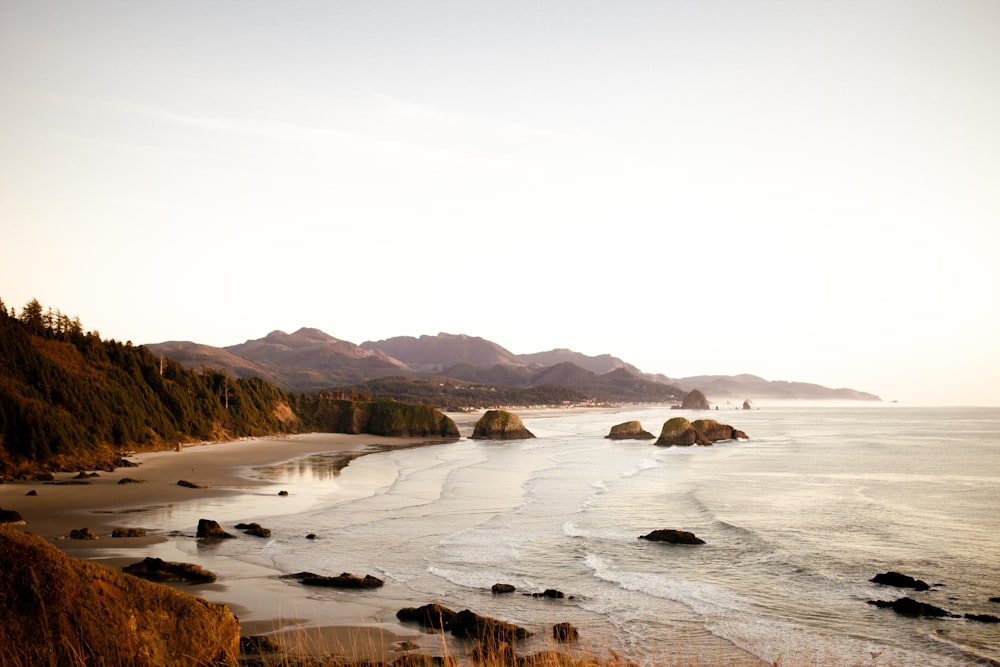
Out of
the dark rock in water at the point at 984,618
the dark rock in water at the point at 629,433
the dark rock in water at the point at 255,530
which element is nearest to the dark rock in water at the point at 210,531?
the dark rock in water at the point at 255,530

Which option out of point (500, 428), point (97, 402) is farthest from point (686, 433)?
point (97, 402)

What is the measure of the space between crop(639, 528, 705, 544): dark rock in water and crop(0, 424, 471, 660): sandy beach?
10.6 m

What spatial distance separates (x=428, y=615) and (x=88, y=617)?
6716 mm

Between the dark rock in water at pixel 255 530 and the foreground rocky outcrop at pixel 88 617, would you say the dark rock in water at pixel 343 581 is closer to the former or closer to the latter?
the dark rock in water at pixel 255 530

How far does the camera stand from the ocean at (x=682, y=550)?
529 inches

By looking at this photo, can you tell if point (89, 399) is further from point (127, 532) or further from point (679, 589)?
point (679, 589)

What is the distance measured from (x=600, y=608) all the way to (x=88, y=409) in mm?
36779

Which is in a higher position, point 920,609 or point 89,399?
point 89,399

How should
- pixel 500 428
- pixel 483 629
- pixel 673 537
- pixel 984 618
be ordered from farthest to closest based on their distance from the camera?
1. pixel 500 428
2. pixel 673 537
3. pixel 984 618
4. pixel 483 629

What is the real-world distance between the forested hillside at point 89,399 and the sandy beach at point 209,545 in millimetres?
2356

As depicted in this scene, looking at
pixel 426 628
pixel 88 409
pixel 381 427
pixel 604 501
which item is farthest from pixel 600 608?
pixel 381 427

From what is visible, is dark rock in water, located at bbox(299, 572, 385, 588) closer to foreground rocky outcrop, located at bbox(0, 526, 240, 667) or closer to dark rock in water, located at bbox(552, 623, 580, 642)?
dark rock in water, located at bbox(552, 623, 580, 642)

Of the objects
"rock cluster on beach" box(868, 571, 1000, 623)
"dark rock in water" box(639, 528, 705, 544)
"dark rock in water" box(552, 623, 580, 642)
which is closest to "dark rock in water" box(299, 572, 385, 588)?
"dark rock in water" box(552, 623, 580, 642)

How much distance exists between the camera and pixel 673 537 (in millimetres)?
22250
